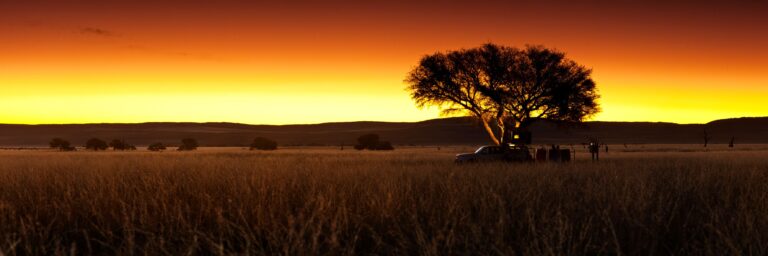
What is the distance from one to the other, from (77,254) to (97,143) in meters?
81.2

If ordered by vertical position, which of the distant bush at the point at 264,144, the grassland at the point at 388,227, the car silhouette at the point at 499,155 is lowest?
the grassland at the point at 388,227

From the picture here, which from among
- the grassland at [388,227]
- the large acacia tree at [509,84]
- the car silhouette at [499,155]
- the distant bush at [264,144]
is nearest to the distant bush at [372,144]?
the distant bush at [264,144]

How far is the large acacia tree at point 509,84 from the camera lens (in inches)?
1441

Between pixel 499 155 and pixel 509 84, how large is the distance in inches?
350

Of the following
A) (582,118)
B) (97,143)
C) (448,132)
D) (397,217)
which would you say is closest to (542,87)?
(582,118)

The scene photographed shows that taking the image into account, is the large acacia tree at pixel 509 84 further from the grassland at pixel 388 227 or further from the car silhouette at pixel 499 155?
A: the grassland at pixel 388 227

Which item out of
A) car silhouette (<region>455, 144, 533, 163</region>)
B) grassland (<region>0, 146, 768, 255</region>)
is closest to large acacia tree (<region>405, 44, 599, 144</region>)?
car silhouette (<region>455, 144, 533, 163</region>)

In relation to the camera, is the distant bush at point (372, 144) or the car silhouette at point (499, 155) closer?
the car silhouette at point (499, 155)

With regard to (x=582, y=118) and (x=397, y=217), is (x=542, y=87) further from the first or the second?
(x=397, y=217)

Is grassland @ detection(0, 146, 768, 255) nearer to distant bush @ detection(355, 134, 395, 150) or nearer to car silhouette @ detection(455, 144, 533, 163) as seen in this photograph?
car silhouette @ detection(455, 144, 533, 163)

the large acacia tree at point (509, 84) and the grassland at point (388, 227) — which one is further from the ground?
the large acacia tree at point (509, 84)

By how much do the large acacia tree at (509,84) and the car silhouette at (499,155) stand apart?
25.9ft

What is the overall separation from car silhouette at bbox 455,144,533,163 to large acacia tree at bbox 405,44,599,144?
788 centimetres

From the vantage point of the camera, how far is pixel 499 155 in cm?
2872
